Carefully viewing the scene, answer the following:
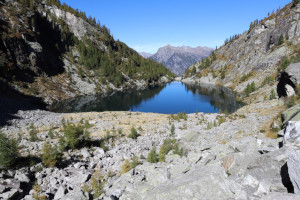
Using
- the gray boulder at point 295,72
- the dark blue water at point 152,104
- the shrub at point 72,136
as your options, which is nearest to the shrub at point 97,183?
the shrub at point 72,136

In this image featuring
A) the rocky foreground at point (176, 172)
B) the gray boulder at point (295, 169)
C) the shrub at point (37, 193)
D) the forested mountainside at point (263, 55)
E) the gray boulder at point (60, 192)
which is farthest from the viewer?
the forested mountainside at point (263, 55)

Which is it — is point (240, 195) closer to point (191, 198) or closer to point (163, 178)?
point (191, 198)

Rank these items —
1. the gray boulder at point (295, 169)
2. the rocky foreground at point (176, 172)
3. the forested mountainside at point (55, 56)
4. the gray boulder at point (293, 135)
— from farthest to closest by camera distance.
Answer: the forested mountainside at point (55, 56), the gray boulder at point (293, 135), the rocky foreground at point (176, 172), the gray boulder at point (295, 169)

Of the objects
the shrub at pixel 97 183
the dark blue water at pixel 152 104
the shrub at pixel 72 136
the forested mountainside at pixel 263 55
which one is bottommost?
the dark blue water at pixel 152 104

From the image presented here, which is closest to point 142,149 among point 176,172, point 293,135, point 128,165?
point 128,165

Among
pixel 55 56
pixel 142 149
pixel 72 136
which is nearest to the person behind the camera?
pixel 72 136

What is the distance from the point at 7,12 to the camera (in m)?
65.1

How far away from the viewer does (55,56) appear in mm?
87500

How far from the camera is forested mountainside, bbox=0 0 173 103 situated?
180 feet

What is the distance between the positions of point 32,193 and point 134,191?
626 cm

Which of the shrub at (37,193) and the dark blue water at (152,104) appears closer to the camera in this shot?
the shrub at (37,193)

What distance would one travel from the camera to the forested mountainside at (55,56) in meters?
54.9

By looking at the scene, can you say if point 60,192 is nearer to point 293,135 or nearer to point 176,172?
point 176,172

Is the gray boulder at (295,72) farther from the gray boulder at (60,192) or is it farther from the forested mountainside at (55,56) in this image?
the forested mountainside at (55,56)
